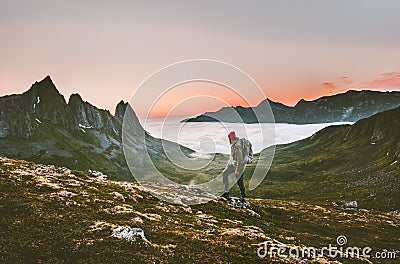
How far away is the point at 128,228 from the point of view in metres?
25.3

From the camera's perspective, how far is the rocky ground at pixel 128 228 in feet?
71.7

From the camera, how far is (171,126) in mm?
22344

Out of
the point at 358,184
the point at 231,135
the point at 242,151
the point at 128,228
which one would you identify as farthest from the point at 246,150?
the point at 358,184

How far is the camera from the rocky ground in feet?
71.7

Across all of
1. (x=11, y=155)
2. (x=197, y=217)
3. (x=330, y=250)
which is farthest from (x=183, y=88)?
(x=11, y=155)

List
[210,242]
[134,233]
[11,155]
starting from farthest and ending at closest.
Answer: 1. [11,155]
2. [210,242]
3. [134,233]

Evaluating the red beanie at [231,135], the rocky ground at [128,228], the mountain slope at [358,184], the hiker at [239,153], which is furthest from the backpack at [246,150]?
the mountain slope at [358,184]

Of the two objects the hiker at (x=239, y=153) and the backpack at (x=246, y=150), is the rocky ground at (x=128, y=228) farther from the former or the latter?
the backpack at (x=246, y=150)

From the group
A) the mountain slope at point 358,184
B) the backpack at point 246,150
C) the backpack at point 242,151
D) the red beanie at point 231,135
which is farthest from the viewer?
the mountain slope at point 358,184

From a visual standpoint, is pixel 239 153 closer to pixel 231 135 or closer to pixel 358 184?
pixel 231 135

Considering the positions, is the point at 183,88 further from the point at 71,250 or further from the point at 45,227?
the point at 45,227

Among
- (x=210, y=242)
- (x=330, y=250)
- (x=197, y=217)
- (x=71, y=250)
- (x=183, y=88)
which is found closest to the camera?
(x=71, y=250)

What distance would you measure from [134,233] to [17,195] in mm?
14959

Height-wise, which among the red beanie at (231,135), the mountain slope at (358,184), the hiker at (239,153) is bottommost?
the mountain slope at (358,184)
